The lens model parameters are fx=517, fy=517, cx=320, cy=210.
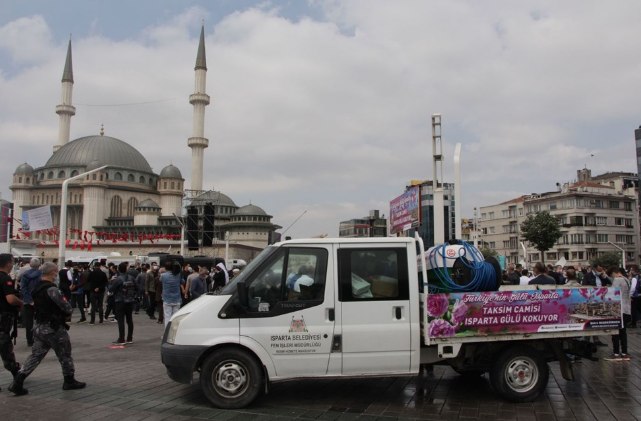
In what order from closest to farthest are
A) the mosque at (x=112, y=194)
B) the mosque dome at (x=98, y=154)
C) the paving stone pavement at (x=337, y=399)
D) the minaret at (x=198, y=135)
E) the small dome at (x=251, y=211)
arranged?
1. the paving stone pavement at (x=337, y=399)
2. the minaret at (x=198, y=135)
3. the mosque at (x=112, y=194)
4. the small dome at (x=251, y=211)
5. the mosque dome at (x=98, y=154)

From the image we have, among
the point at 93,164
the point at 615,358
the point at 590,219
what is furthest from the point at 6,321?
the point at 93,164

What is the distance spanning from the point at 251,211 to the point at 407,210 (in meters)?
74.2

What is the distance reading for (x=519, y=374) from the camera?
6.30 metres

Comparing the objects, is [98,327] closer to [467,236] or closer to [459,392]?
[459,392]

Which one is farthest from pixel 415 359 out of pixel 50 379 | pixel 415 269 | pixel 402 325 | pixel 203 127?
pixel 203 127

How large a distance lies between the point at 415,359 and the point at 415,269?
1.05m

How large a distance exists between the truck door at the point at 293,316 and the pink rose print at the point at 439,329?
3.85 ft

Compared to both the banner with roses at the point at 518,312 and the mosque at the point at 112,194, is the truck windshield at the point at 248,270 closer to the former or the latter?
the banner with roses at the point at 518,312

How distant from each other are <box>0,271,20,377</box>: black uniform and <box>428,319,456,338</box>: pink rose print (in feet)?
17.8

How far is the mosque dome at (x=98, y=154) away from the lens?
96.8 m

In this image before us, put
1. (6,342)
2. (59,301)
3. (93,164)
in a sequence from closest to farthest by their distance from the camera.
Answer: (59,301), (6,342), (93,164)

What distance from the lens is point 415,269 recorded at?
618cm

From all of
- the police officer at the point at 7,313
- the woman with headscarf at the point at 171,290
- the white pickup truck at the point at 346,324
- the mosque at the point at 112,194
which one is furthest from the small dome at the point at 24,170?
the white pickup truck at the point at 346,324

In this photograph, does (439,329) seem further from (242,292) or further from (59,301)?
(59,301)
